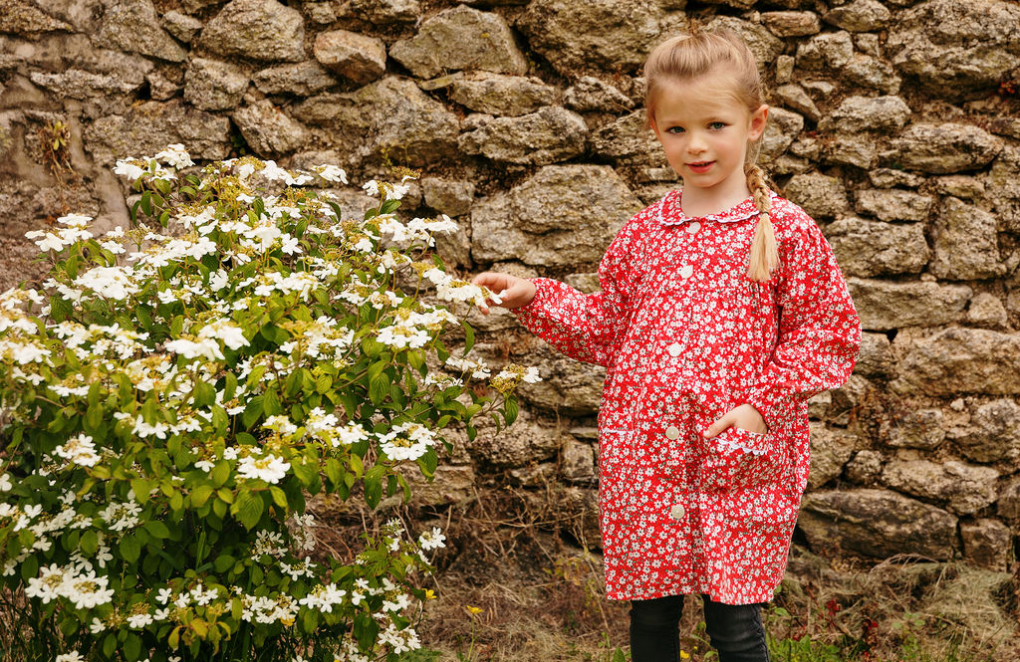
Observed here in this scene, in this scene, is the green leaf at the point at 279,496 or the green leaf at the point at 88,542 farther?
the green leaf at the point at 88,542

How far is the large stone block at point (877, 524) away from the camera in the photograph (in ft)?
8.87

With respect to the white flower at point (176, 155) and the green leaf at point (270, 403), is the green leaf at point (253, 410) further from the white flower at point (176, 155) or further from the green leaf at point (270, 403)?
the white flower at point (176, 155)

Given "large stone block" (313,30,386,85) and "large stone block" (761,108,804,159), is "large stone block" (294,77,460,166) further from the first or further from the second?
"large stone block" (761,108,804,159)

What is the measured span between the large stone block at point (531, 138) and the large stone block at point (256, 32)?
0.67 metres

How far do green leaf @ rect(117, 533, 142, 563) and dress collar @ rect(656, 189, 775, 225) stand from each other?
1361 mm

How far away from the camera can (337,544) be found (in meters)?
2.74

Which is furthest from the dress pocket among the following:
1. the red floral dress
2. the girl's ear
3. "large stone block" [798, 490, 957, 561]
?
"large stone block" [798, 490, 957, 561]

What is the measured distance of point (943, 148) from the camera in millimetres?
2662

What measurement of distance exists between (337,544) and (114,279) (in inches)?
55.0

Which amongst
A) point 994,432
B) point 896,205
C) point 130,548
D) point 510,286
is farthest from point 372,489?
point 994,432

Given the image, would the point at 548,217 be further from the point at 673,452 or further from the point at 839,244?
the point at 673,452

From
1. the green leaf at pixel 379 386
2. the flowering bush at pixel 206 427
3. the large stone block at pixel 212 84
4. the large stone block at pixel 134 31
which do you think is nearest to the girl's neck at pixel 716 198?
the flowering bush at pixel 206 427

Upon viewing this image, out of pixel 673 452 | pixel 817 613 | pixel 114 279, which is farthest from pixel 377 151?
pixel 817 613

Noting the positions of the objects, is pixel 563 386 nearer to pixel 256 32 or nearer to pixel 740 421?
pixel 740 421
